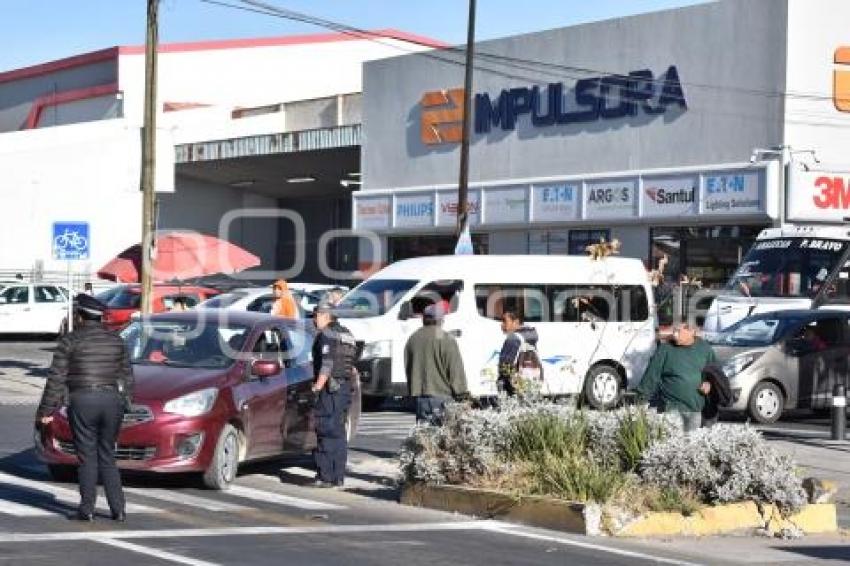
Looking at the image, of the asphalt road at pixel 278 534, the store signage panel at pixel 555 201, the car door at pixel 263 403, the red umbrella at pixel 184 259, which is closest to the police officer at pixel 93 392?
the asphalt road at pixel 278 534

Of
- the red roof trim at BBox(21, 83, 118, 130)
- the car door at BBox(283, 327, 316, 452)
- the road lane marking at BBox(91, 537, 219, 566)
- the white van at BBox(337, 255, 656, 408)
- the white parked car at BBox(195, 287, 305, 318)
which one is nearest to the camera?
the road lane marking at BBox(91, 537, 219, 566)

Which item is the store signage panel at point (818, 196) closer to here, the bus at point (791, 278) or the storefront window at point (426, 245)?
the bus at point (791, 278)

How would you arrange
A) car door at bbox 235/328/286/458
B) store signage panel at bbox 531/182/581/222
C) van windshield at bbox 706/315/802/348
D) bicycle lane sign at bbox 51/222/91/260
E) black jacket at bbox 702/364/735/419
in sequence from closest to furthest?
black jacket at bbox 702/364/735/419, car door at bbox 235/328/286/458, van windshield at bbox 706/315/802/348, bicycle lane sign at bbox 51/222/91/260, store signage panel at bbox 531/182/581/222

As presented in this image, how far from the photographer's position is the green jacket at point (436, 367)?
1477cm

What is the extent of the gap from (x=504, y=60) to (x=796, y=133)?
9567mm

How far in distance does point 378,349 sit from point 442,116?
19751 millimetres

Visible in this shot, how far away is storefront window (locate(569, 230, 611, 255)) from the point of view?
118 ft

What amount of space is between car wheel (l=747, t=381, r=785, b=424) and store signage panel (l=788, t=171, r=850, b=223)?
7.12 m

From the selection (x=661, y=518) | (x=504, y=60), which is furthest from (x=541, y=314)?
(x=504, y=60)

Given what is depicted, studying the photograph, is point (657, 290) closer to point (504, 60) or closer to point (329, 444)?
point (504, 60)

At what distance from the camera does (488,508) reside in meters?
12.7

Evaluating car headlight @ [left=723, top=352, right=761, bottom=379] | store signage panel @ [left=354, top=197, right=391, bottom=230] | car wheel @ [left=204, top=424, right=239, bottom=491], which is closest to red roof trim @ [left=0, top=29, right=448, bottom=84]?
store signage panel @ [left=354, top=197, right=391, bottom=230]

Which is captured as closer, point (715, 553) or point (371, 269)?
point (715, 553)

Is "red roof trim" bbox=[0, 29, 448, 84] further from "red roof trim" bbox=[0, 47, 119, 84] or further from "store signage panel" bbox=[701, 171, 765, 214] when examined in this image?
"store signage panel" bbox=[701, 171, 765, 214]
